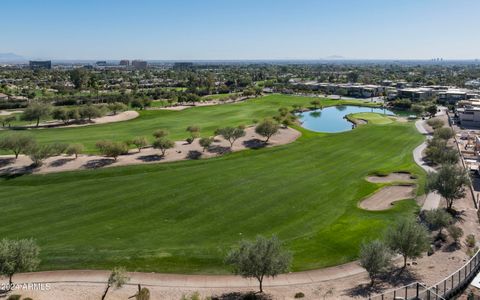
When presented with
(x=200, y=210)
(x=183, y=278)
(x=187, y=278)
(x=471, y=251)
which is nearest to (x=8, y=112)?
(x=200, y=210)

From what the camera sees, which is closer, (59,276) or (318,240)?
(59,276)

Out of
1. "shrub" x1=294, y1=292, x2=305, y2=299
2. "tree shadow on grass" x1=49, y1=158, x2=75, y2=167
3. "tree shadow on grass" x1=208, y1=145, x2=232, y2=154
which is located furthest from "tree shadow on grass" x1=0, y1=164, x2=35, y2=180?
"shrub" x1=294, y1=292, x2=305, y2=299

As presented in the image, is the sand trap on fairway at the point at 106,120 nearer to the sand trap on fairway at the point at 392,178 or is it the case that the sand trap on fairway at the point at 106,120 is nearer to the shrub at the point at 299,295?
the sand trap on fairway at the point at 392,178

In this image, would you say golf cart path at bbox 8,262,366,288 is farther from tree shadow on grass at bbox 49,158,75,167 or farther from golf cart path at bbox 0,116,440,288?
tree shadow on grass at bbox 49,158,75,167

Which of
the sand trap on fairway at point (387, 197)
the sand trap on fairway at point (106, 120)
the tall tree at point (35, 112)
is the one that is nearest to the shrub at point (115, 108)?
the sand trap on fairway at point (106, 120)

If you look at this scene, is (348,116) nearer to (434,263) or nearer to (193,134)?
(193,134)

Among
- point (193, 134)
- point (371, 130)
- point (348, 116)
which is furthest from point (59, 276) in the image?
point (348, 116)
